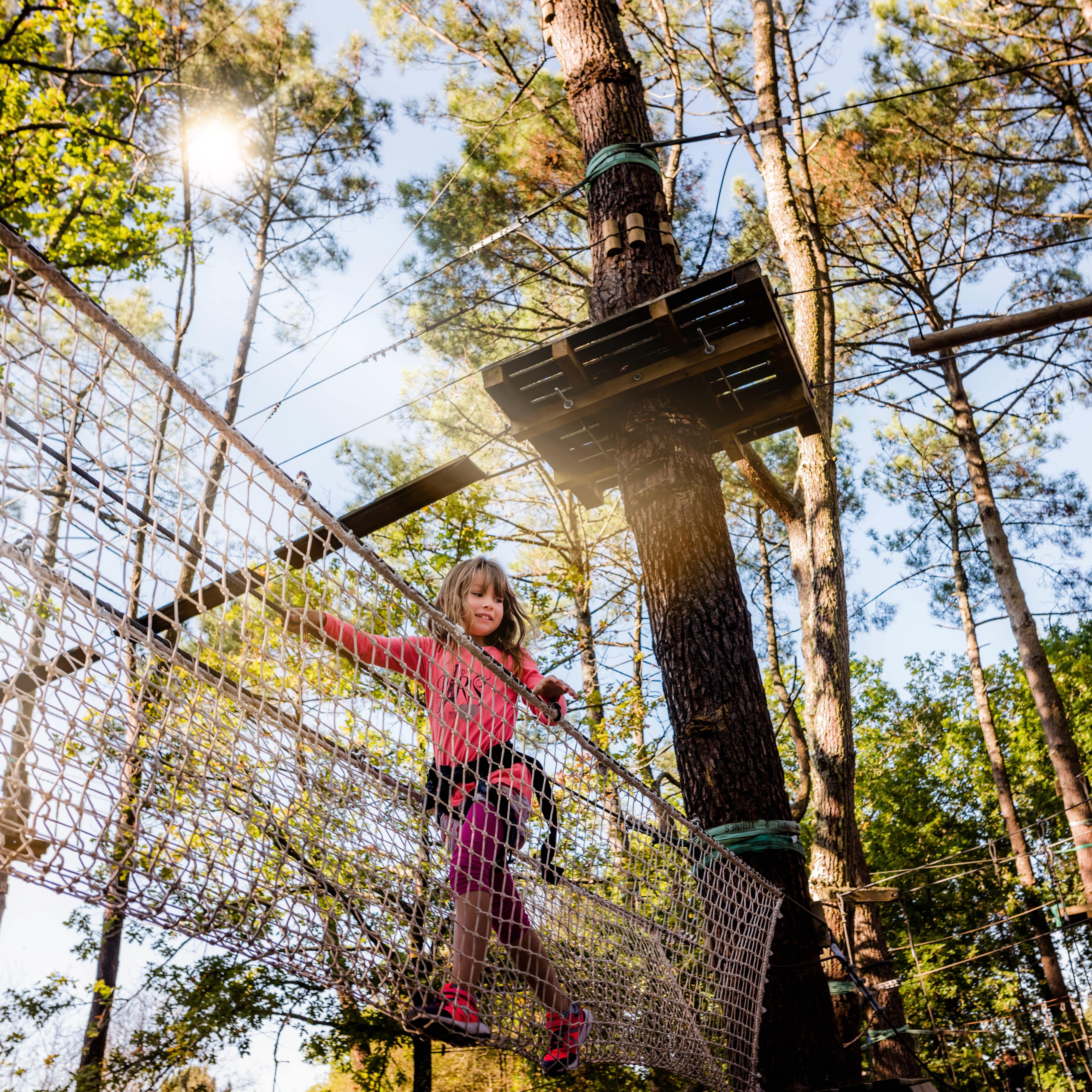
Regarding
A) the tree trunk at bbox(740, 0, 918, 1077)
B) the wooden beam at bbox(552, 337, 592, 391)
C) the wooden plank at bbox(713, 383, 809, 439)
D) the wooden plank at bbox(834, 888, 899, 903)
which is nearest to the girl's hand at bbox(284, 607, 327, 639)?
the wooden beam at bbox(552, 337, 592, 391)

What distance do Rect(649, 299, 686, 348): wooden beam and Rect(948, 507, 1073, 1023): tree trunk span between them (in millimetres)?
7018

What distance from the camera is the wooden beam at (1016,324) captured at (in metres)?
1.62

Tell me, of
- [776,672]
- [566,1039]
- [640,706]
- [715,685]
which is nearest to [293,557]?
[566,1039]

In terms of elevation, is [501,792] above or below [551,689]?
below

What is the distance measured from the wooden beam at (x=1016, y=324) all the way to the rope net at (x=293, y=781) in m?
0.99

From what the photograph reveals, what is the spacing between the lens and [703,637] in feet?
7.11

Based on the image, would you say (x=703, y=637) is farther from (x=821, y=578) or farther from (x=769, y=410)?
(x=821, y=578)

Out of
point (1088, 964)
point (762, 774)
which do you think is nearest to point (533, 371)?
point (762, 774)

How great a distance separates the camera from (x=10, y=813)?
104 cm

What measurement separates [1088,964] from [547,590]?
29.3 ft

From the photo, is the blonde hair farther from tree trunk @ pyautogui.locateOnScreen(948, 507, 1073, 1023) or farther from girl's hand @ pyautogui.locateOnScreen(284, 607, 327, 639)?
tree trunk @ pyautogui.locateOnScreen(948, 507, 1073, 1023)

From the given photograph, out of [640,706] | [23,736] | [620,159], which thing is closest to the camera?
[23,736]

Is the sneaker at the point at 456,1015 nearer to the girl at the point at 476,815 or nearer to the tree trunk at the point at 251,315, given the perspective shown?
the girl at the point at 476,815

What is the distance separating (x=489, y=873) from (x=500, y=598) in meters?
0.60
